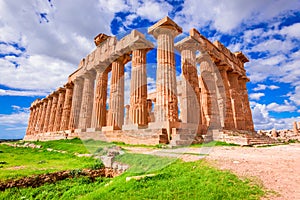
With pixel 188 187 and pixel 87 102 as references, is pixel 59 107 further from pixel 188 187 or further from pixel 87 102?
pixel 188 187

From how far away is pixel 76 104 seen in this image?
27.1 m

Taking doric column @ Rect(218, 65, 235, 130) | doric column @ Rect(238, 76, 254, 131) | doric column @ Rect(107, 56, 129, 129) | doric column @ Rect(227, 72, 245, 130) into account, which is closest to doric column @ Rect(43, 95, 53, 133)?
doric column @ Rect(107, 56, 129, 129)

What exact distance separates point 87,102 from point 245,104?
2336 centimetres

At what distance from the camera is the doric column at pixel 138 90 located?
659 inches

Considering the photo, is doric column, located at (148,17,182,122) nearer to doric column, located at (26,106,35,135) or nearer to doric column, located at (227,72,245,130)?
doric column, located at (227,72,245,130)

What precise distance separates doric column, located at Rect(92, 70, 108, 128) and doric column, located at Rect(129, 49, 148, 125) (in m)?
5.96

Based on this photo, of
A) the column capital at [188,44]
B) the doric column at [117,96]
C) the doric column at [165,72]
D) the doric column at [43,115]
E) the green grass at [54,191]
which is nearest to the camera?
the green grass at [54,191]

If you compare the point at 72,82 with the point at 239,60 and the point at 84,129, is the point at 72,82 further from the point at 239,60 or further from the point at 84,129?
the point at 239,60

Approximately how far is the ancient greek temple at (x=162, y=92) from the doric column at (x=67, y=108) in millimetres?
175

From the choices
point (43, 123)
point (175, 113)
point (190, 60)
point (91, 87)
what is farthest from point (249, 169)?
point (43, 123)

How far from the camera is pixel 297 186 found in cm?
414

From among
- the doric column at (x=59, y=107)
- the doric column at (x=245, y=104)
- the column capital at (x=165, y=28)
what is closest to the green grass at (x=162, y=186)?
the column capital at (x=165, y=28)

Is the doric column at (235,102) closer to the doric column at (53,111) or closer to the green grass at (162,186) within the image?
the green grass at (162,186)

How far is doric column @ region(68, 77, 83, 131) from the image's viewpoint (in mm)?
25906
